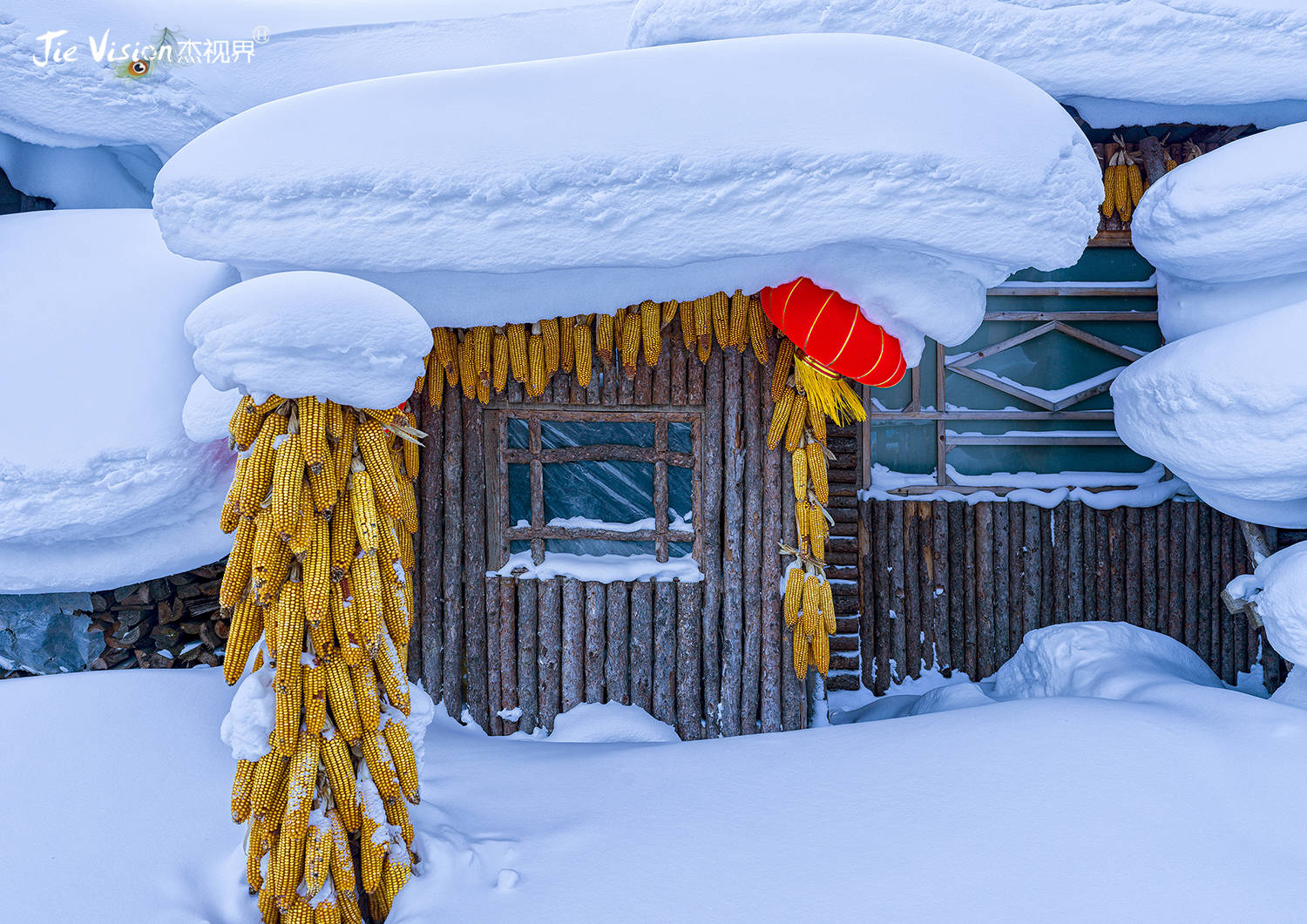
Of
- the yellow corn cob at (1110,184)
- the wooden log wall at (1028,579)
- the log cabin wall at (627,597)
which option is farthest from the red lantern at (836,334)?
the yellow corn cob at (1110,184)

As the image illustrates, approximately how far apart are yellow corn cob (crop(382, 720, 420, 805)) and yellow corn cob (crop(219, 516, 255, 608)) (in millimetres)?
696

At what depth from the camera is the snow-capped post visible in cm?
251

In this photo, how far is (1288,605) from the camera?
3846 millimetres

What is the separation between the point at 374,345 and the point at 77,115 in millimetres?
4094

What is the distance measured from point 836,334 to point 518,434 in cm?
183

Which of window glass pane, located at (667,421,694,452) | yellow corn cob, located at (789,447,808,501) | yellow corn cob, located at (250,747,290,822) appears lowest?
yellow corn cob, located at (250,747,290,822)

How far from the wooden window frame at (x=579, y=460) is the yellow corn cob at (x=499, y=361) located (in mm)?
207

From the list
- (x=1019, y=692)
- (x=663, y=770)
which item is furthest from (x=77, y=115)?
(x=1019, y=692)

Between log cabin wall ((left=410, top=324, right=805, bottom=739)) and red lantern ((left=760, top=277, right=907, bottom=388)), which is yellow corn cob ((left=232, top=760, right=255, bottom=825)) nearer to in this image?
log cabin wall ((left=410, top=324, right=805, bottom=739))

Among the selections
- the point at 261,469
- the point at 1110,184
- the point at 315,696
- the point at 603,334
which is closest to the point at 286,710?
the point at 315,696

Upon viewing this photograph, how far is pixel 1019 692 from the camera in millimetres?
5238

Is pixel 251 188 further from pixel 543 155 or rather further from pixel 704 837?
pixel 704 837

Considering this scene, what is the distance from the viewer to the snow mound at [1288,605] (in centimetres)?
381

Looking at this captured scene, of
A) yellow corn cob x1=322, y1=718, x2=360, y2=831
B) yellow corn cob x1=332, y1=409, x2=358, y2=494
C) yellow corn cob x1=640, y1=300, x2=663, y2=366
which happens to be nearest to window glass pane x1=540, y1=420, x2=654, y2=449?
yellow corn cob x1=640, y1=300, x2=663, y2=366
